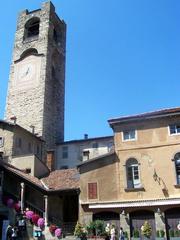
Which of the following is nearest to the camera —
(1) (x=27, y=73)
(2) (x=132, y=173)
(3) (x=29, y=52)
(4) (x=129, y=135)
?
(2) (x=132, y=173)

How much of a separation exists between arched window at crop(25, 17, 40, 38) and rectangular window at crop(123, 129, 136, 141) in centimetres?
3635

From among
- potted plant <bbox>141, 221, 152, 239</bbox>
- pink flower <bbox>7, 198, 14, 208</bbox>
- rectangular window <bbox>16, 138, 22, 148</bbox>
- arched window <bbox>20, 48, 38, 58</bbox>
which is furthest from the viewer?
arched window <bbox>20, 48, 38, 58</bbox>

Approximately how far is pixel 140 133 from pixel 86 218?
7.34 meters

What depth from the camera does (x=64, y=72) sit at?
190 feet

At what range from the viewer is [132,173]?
2614 centimetres

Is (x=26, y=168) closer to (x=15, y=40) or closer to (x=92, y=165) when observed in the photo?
(x=92, y=165)

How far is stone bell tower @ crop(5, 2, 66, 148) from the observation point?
49812 millimetres

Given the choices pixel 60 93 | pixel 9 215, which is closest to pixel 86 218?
pixel 9 215

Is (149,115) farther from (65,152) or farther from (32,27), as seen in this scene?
(32,27)

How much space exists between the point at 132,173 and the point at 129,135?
291cm

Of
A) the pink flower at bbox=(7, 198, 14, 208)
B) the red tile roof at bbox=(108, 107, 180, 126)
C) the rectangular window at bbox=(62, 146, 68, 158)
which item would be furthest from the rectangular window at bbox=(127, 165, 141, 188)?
the rectangular window at bbox=(62, 146, 68, 158)

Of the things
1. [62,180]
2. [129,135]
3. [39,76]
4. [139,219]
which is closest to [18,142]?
[62,180]

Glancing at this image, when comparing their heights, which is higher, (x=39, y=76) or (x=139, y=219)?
(x=39, y=76)

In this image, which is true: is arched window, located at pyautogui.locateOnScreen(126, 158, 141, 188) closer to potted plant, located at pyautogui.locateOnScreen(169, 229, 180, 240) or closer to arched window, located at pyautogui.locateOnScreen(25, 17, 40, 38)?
potted plant, located at pyautogui.locateOnScreen(169, 229, 180, 240)
